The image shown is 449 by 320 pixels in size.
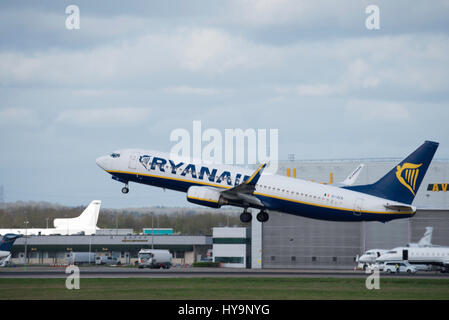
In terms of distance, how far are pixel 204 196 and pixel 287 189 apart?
9533 millimetres

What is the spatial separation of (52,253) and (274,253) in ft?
230

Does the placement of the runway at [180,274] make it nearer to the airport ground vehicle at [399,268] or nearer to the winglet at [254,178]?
the airport ground vehicle at [399,268]

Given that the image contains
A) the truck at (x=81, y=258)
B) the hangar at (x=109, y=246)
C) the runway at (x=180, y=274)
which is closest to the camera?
the runway at (x=180, y=274)

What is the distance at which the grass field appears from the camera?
5709 centimetres

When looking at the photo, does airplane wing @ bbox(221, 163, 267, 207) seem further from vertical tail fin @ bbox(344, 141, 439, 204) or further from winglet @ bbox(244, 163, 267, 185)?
vertical tail fin @ bbox(344, 141, 439, 204)

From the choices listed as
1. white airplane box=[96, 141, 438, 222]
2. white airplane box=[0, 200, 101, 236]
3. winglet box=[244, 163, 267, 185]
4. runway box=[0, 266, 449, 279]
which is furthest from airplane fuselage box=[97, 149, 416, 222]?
white airplane box=[0, 200, 101, 236]

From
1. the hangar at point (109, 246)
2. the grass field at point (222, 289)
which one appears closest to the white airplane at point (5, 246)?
the grass field at point (222, 289)

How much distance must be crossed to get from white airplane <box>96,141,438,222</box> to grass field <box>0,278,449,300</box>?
791 centimetres

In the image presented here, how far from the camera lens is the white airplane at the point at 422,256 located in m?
112

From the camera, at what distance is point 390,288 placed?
6675 centimetres

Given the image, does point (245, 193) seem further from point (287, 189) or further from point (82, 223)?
point (82, 223)

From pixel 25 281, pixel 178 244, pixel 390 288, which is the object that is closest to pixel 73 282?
pixel 25 281

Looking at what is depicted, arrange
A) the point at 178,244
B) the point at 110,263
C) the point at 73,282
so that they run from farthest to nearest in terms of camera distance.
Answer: the point at 178,244
the point at 110,263
the point at 73,282
